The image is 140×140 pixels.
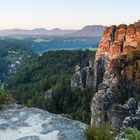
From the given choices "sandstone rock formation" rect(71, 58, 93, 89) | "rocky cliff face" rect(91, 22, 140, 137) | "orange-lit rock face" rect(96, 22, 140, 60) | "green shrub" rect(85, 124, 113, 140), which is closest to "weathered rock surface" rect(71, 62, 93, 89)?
"sandstone rock formation" rect(71, 58, 93, 89)

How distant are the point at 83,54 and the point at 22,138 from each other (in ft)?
452

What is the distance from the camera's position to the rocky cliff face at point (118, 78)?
5281cm

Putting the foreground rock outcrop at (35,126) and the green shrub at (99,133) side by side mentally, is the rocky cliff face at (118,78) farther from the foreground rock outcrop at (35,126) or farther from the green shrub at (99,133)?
the green shrub at (99,133)

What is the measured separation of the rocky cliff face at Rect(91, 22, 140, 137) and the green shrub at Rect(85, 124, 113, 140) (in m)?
25.5

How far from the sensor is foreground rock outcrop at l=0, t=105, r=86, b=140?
13261 mm

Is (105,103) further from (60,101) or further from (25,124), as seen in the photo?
(25,124)

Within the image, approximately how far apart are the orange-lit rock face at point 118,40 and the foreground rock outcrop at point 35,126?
64.9 m

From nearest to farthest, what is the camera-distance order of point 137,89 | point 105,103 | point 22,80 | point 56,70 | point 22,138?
point 22,138 → point 105,103 → point 137,89 → point 56,70 → point 22,80

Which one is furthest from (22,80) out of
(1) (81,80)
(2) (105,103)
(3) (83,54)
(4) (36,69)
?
(2) (105,103)

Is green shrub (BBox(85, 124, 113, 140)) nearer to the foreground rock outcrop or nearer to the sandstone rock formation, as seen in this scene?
the foreground rock outcrop

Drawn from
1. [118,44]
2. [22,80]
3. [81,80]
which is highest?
[118,44]

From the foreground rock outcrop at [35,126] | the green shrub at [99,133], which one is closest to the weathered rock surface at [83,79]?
the foreground rock outcrop at [35,126]

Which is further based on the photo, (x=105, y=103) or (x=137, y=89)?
(x=137, y=89)

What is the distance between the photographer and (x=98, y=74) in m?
87.6
